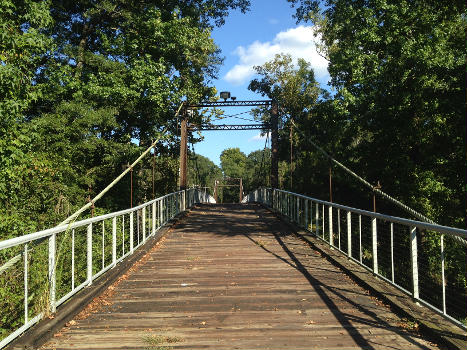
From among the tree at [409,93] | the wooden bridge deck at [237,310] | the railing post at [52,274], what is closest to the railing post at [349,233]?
the wooden bridge deck at [237,310]

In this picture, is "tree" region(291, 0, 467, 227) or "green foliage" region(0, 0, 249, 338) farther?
"tree" region(291, 0, 467, 227)

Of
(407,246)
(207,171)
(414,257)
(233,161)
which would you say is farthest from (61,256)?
(233,161)

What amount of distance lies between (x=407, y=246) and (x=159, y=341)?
577 centimetres

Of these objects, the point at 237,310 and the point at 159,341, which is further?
the point at 237,310

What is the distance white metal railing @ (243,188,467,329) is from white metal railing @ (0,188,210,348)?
3592mm

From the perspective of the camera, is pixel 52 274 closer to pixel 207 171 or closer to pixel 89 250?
pixel 89 250

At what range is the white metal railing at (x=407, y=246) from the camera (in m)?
3.97

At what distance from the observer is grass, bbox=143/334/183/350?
10.4 ft

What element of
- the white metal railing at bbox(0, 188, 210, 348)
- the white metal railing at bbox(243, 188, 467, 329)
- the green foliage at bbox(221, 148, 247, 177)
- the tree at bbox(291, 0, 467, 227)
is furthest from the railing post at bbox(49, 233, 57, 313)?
the green foliage at bbox(221, 148, 247, 177)

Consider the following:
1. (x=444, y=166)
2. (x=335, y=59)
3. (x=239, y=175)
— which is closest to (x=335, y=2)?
(x=335, y=59)

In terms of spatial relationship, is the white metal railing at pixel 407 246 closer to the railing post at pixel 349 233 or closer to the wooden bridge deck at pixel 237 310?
the railing post at pixel 349 233

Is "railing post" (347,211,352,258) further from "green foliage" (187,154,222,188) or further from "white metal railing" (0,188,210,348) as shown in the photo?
"green foliage" (187,154,222,188)

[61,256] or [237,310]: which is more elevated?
[237,310]

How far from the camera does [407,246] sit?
7.42 meters
